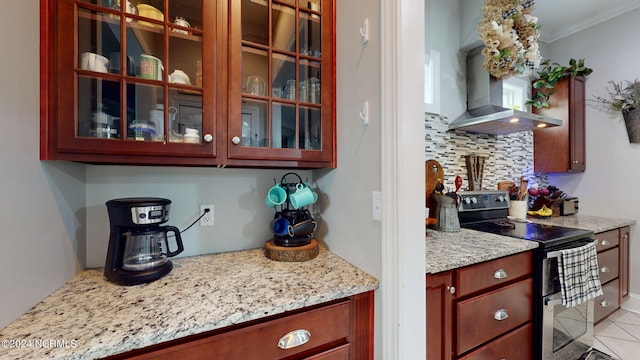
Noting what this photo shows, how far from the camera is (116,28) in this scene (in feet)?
3.00

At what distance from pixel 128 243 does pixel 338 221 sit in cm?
89

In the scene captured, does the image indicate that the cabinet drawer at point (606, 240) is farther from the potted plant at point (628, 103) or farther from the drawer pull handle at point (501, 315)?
the drawer pull handle at point (501, 315)

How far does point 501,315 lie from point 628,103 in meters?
2.65

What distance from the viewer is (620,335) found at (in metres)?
2.01

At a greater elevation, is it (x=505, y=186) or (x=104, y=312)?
(x=505, y=186)

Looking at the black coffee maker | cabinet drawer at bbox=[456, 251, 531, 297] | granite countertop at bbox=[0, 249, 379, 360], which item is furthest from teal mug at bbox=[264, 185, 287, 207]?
cabinet drawer at bbox=[456, 251, 531, 297]

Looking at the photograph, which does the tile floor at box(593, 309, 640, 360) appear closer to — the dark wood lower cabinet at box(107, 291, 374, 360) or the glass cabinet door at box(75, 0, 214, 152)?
the dark wood lower cabinet at box(107, 291, 374, 360)

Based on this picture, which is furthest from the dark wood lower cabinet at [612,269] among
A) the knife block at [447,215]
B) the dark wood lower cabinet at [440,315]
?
the dark wood lower cabinet at [440,315]

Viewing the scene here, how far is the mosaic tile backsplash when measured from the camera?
6.80ft

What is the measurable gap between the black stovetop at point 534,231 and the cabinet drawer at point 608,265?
0.59m

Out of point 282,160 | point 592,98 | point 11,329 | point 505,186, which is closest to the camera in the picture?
point 11,329

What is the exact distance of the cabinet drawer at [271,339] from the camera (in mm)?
701

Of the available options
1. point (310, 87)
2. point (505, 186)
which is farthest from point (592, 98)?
point (310, 87)

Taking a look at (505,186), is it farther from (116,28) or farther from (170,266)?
(116,28)
